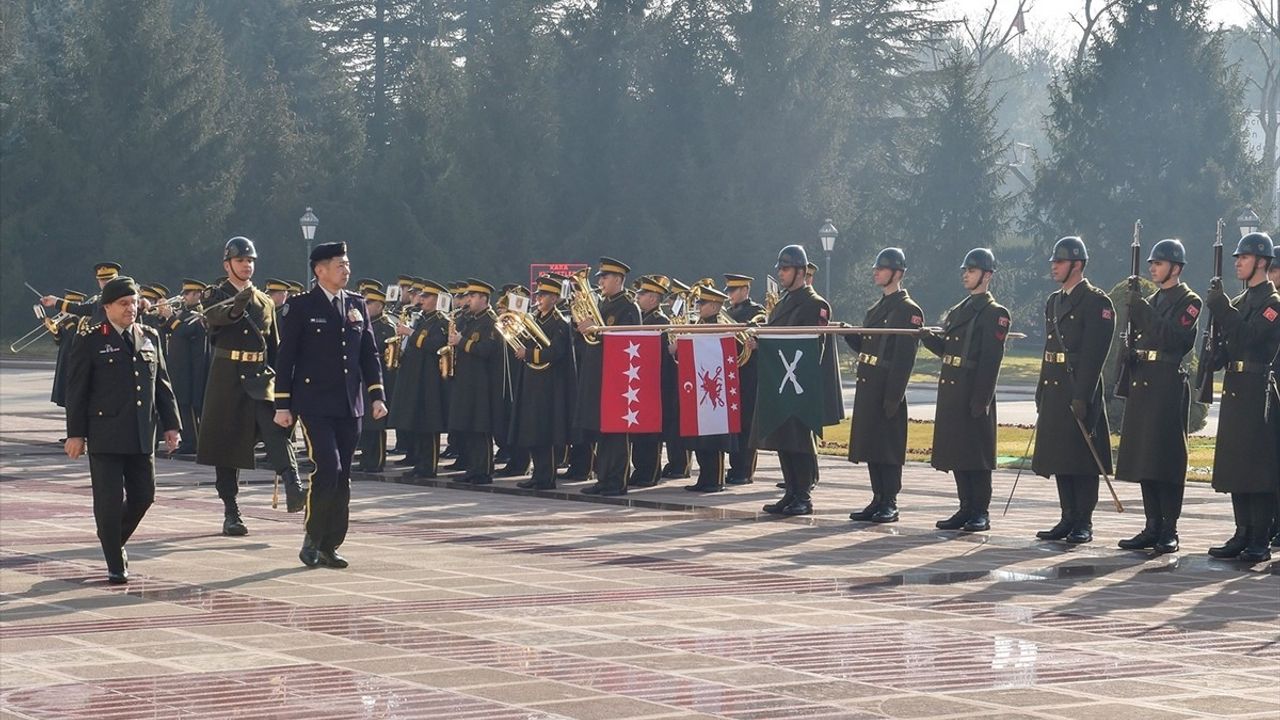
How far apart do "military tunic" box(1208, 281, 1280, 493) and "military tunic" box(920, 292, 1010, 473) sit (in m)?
1.84

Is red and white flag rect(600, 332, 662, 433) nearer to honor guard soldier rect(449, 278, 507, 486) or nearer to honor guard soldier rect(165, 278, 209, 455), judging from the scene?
honor guard soldier rect(449, 278, 507, 486)

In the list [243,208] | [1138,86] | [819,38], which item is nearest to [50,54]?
[243,208]

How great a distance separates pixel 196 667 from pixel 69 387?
3.43m

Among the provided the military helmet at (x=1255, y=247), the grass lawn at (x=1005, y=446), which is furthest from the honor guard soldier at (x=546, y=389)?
the military helmet at (x=1255, y=247)

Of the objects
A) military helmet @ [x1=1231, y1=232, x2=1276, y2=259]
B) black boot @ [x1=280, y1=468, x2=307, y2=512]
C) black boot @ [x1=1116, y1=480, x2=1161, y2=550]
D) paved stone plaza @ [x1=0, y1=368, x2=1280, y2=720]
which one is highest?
military helmet @ [x1=1231, y1=232, x2=1276, y2=259]

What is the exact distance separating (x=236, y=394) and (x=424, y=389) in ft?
19.0

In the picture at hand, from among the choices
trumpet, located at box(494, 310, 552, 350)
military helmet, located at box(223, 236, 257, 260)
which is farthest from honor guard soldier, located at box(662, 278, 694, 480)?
military helmet, located at box(223, 236, 257, 260)

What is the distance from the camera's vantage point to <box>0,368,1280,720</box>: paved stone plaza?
7.54 metres

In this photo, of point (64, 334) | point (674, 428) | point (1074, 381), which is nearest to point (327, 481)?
point (1074, 381)

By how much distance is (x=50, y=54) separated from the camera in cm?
6094

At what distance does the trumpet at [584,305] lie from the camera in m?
17.0

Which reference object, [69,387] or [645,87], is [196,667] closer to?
[69,387]

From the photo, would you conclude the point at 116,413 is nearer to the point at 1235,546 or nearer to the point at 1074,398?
the point at 1074,398

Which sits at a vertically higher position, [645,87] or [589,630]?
[645,87]
